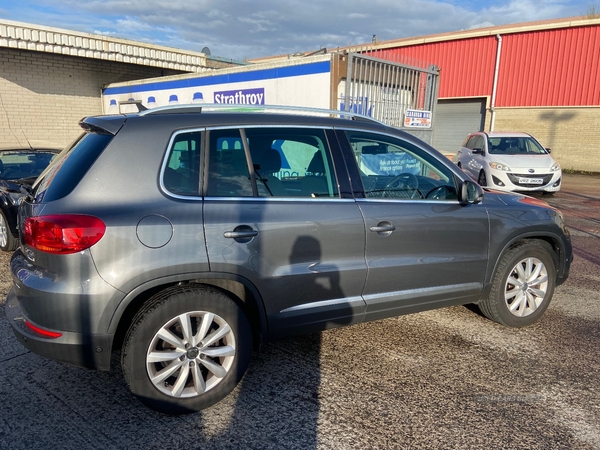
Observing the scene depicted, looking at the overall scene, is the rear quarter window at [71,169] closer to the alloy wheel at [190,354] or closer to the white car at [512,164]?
the alloy wheel at [190,354]

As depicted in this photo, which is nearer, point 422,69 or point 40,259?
point 40,259

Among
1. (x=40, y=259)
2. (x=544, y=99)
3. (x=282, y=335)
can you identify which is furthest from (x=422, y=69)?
(x=544, y=99)

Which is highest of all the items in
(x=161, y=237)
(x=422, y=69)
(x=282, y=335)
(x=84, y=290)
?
(x=422, y=69)

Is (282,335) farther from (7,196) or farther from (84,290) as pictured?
(7,196)

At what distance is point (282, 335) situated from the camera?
3.22 meters

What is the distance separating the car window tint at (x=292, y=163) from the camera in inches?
124

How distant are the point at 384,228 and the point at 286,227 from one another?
757mm

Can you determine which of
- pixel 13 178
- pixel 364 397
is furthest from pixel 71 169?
pixel 13 178

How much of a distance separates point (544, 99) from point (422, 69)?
47.3ft

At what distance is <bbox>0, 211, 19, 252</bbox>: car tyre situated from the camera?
20.3 feet

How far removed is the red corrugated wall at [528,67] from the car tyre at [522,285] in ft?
57.3

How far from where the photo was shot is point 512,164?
1159 cm

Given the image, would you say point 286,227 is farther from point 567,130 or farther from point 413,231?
point 567,130

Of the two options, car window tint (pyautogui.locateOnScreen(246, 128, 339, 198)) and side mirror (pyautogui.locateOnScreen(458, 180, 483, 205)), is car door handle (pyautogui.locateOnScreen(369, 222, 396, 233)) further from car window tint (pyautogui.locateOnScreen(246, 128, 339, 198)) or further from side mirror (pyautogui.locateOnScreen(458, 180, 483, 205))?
side mirror (pyautogui.locateOnScreen(458, 180, 483, 205))
